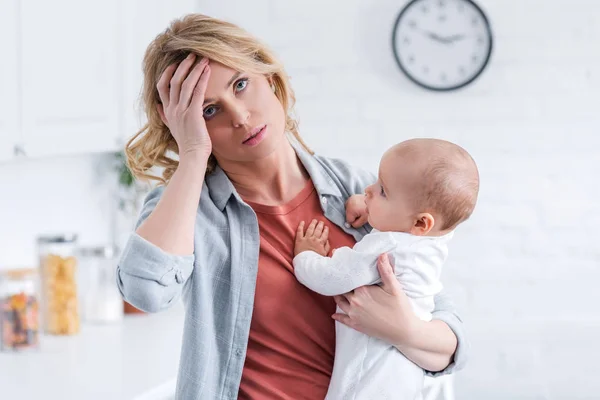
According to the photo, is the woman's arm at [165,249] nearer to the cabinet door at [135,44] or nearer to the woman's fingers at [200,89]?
the woman's fingers at [200,89]

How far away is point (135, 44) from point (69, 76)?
44cm

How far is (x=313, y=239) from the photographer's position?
1.26m

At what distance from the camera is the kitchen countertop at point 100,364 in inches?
69.2

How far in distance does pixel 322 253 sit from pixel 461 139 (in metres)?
1.88

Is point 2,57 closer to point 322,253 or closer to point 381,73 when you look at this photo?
point 322,253

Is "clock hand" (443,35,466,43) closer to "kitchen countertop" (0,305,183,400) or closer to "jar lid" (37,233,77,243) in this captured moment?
"kitchen countertop" (0,305,183,400)

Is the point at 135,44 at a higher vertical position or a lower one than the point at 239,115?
lower

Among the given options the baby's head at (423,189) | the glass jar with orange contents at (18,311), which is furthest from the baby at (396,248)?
the glass jar with orange contents at (18,311)

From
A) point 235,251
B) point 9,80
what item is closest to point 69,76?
point 9,80

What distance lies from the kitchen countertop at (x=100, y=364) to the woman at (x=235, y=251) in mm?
587

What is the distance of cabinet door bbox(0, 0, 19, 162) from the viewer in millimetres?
1888

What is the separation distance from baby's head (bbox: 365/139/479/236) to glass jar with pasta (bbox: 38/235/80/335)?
4.31ft

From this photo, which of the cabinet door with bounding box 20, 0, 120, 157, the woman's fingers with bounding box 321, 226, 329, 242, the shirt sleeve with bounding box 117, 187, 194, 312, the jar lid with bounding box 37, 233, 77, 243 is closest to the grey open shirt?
the shirt sleeve with bounding box 117, 187, 194, 312

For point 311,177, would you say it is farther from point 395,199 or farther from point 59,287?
point 59,287
